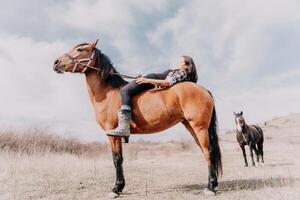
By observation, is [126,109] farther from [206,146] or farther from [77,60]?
[206,146]

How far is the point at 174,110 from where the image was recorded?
612 centimetres

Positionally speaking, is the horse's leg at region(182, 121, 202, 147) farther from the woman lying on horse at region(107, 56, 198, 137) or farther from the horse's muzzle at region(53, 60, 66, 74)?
the horse's muzzle at region(53, 60, 66, 74)

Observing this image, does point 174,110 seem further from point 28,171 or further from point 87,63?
point 28,171

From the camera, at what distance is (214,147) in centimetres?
644

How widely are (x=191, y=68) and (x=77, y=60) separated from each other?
7.41 feet

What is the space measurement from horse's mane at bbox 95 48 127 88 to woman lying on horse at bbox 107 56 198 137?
426 millimetres

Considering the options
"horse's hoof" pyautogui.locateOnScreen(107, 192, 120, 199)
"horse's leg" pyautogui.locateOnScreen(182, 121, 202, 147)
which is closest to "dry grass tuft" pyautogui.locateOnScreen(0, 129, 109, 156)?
"horse's hoof" pyautogui.locateOnScreen(107, 192, 120, 199)

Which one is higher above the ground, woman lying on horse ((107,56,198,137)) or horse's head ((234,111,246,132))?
horse's head ((234,111,246,132))

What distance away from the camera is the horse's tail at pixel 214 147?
624 cm

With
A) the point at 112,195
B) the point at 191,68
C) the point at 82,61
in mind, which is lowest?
the point at 112,195

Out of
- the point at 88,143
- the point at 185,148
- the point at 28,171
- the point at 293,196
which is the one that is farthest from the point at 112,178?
the point at 185,148

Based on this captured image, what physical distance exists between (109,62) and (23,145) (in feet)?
33.9

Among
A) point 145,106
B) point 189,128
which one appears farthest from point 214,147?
point 145,106

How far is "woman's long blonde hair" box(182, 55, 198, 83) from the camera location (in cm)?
650
